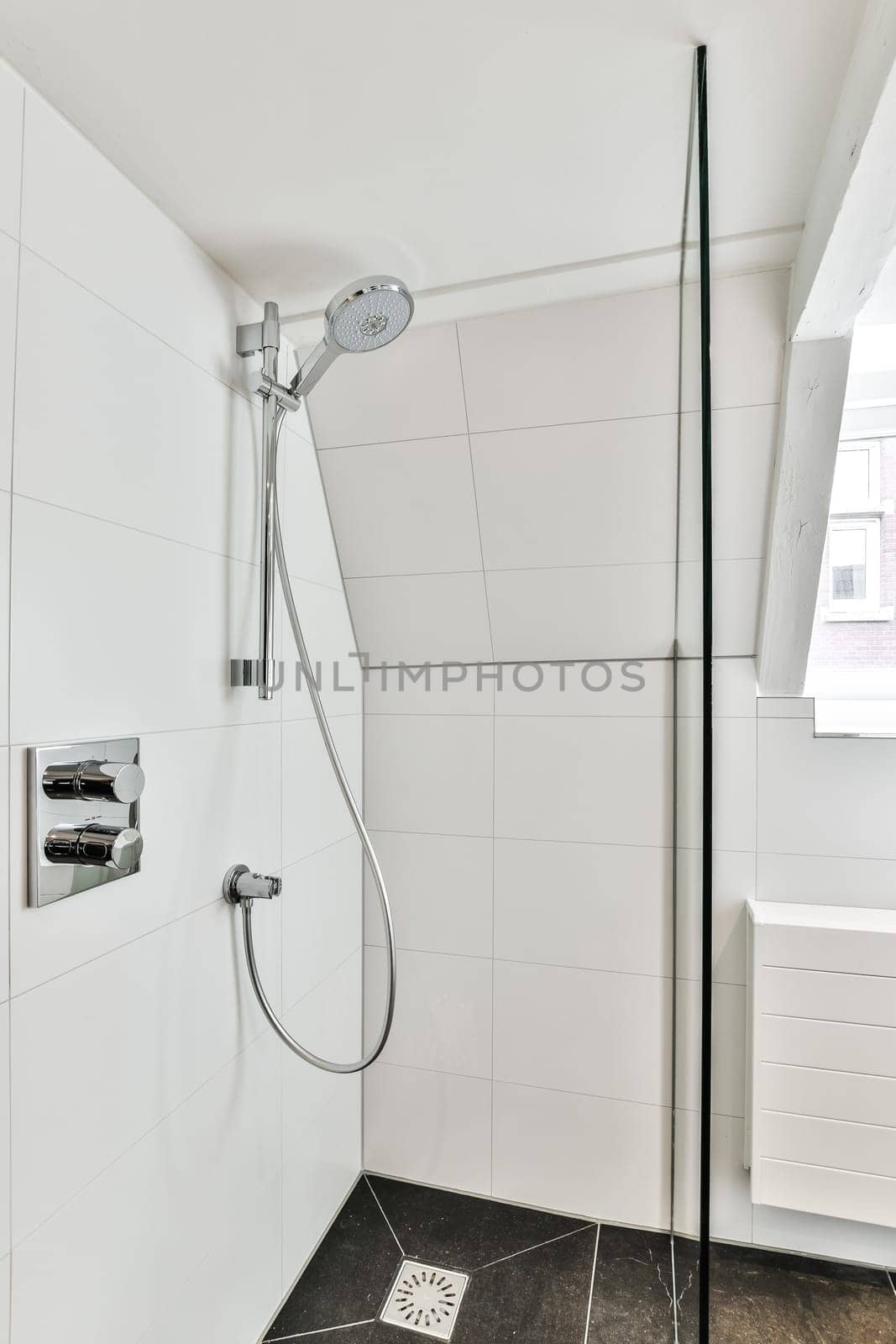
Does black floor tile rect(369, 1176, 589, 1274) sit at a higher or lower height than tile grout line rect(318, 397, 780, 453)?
lower

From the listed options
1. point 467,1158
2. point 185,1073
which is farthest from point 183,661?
point 467,1158

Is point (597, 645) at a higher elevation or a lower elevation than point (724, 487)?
lower

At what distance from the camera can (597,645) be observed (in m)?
1.49

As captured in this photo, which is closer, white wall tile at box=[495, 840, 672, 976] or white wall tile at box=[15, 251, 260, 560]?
white wall tile at box=[15, 251, 260, 560]

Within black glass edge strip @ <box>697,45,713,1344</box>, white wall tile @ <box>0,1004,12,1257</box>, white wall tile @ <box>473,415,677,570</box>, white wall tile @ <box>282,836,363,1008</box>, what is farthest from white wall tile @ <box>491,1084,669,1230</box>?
white wall tile @ <box>473,415,677,570</box>

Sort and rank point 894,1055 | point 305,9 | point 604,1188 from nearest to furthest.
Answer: point 305,9
point 894,1055
point 604,1188

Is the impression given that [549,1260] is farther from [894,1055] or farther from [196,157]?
[196,157]

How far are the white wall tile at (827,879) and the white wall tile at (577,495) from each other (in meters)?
0.67

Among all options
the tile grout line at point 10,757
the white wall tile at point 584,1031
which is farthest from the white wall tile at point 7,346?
the white wall tile at point 584,1031

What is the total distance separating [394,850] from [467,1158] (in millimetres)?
696

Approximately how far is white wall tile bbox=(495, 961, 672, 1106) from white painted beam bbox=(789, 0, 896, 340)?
126cm

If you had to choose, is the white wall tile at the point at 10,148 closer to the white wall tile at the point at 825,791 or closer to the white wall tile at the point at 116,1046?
the white wall tile at the point at 116,1046

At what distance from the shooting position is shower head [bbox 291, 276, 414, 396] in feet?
3.15

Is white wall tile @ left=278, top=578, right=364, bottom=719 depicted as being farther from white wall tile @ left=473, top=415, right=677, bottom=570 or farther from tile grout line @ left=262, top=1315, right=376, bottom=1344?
tile grout line @ left=262, top=1315, right=376, bottom=1344
